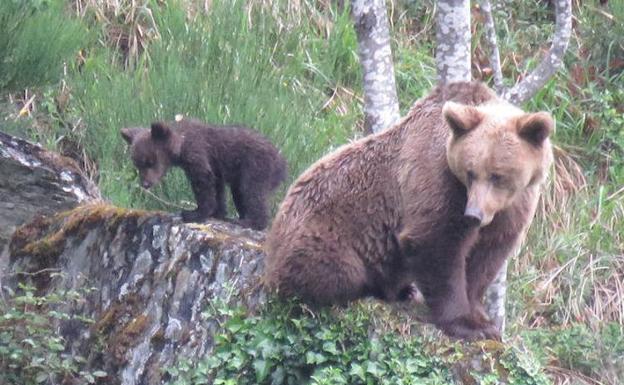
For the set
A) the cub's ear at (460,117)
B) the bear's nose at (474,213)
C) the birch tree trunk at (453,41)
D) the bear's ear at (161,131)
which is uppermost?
the birch tree trunk at (453,41)

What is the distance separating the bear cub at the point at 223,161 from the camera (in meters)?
6.73

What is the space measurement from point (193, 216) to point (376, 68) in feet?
4.74

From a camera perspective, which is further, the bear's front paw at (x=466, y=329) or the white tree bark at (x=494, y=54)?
the white tree bark at (x=494, y=54)

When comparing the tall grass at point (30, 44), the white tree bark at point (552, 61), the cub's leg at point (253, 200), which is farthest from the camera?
the tall grass at point (30, 44)

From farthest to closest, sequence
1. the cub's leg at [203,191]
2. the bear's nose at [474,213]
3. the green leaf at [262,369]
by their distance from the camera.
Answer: the cub's leg at [203,191], the green leaf at [262,369], the bear's nose at [474,213]

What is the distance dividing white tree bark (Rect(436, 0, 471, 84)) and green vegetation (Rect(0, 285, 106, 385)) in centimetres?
235

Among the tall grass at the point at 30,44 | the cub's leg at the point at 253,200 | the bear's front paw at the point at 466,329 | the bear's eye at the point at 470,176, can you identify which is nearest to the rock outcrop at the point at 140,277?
the cub's leg at the point at 253,200

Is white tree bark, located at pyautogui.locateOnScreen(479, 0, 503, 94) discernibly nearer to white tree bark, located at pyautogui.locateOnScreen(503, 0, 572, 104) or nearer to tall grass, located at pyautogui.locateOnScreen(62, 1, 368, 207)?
white tree bark, located at pyautogui.locateOnScreen(503, 0, 572, 104)

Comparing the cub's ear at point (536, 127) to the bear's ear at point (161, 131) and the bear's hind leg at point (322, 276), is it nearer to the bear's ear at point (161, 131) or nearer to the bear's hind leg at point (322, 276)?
the bear's hind leg at point (322, 276)

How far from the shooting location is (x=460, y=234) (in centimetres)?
476

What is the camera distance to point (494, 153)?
182 inches

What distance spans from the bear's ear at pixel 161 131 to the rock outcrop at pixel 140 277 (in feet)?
2.13

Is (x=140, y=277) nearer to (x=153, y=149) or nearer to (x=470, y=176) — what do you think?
(x=153, y=149)

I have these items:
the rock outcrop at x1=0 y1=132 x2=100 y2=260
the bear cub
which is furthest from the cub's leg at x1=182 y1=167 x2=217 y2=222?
the rock outcrop at x1=0 y1=132 x2=100 y2=260
